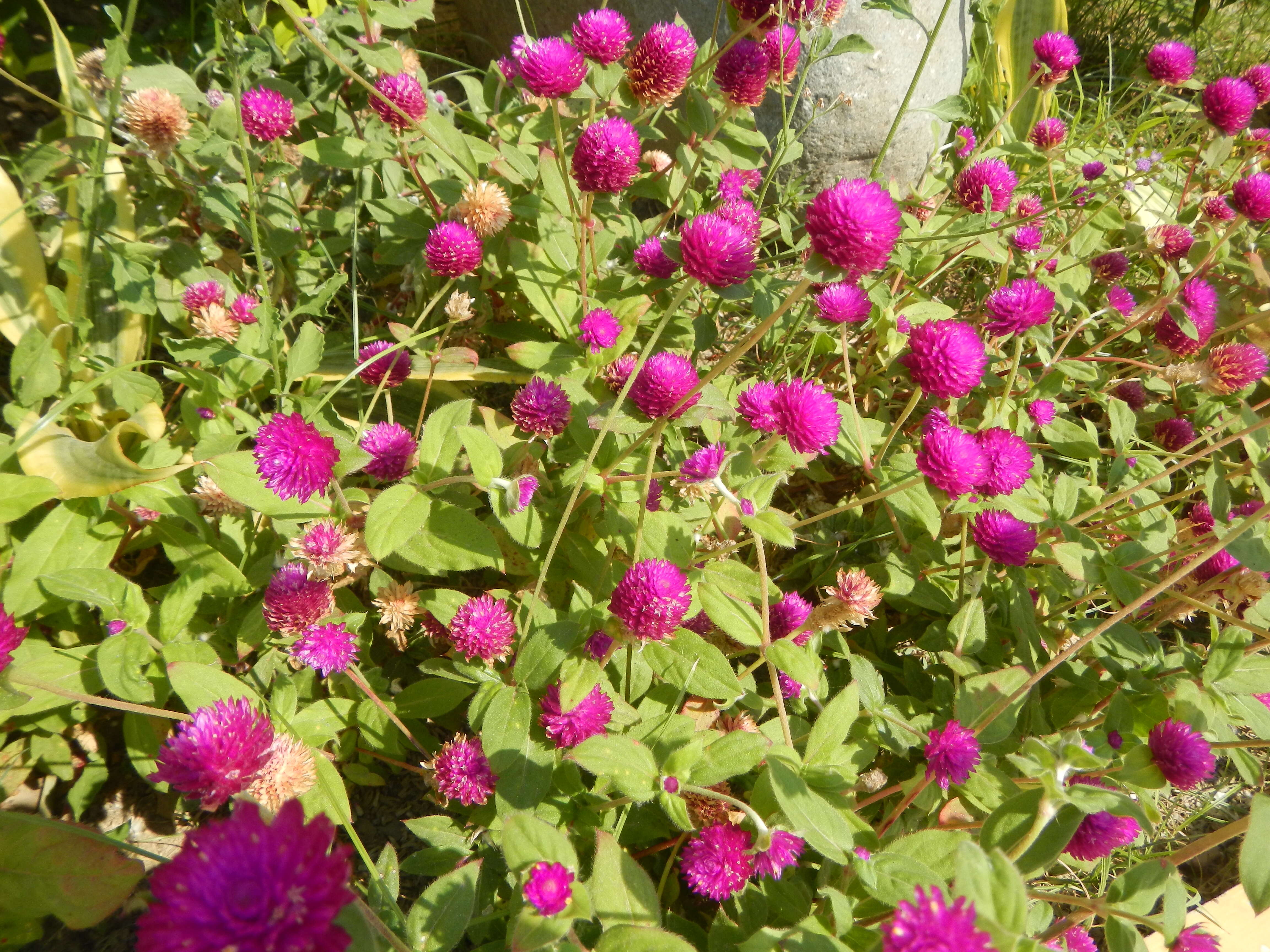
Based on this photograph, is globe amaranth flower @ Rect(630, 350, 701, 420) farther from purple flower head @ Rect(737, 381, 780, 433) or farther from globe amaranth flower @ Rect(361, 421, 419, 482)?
globe amaranth flower @ Rect(361, 421, 419, 482)

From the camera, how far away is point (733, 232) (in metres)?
1.16

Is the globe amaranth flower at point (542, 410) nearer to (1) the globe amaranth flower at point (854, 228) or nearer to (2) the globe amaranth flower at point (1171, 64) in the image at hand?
(1) the globe amaranth flower at point (854, 228)

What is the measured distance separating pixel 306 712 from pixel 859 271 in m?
1.22

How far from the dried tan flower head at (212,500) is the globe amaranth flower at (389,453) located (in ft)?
0.86

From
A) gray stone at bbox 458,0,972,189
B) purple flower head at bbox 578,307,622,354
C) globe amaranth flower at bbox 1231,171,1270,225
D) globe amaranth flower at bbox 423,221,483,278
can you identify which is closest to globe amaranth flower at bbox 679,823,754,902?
purple flower head at bbox 578,307,622,354

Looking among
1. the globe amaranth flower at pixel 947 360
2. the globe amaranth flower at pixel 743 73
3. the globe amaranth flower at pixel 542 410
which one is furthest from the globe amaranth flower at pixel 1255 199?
the globe amaranth flower at pixel 542 410

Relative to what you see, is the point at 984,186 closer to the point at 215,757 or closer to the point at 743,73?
the point at 743,73

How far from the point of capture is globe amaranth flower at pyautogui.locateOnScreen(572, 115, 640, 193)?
4.99 feet

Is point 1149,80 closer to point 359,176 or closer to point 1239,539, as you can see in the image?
point 1239,539

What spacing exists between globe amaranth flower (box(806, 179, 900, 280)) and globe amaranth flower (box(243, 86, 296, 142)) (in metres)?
1.27

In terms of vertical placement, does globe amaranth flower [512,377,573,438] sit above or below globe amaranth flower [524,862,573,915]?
above

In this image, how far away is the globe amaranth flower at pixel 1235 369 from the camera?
1928mm

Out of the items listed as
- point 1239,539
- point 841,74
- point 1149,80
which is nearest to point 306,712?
point 1239,539

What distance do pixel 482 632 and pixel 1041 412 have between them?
156 cm
